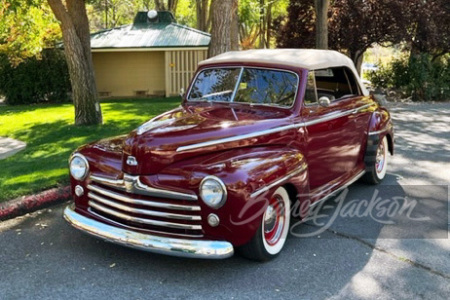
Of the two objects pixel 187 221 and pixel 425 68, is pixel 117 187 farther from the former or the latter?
pixel 425 68

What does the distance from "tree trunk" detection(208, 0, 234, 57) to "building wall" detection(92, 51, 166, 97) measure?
11.7 meters

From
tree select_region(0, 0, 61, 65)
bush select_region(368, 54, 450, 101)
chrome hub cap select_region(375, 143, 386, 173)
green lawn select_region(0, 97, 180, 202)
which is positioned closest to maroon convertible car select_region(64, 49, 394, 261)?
chrome hub cap select_region(375, 143, 386, 173)

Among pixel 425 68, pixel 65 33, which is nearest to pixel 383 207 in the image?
pixel 65 33

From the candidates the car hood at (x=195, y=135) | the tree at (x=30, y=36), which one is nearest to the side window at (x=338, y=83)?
the car hood at (x=195, y=135)

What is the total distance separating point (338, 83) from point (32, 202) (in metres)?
4.06

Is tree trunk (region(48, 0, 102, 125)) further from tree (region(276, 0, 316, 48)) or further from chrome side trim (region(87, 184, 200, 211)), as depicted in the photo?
tree (region(276, 0, 316, 48))

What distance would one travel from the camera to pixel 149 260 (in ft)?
13.1

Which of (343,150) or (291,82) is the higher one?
(291,82)

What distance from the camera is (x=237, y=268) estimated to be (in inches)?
152

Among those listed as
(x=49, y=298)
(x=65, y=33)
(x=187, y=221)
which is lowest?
(x=49, y=298)

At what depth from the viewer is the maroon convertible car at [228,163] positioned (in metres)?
3.57

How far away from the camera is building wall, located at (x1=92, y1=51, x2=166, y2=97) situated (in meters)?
19.7

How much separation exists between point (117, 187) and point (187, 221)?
A: 71 cm

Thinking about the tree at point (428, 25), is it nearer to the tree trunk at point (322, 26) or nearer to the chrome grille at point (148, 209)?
the tree trunk at point (322, 26)
